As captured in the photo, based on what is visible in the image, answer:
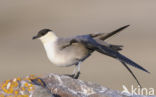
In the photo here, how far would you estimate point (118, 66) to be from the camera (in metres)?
21.9

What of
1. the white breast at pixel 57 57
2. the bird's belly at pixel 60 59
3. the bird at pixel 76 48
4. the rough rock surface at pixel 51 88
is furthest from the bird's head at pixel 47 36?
the rough rock surface at pixel 51 88

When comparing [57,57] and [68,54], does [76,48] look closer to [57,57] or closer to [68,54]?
[68,54]

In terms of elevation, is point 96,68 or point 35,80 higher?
point 35,80

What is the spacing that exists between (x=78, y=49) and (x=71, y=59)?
187mm

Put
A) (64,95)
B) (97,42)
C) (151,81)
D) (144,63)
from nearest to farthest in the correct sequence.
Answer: (64,95)
(97,42)
(151,81)
(144,63)

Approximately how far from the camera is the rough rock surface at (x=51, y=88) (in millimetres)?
8633

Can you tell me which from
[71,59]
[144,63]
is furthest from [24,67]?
[71,59]

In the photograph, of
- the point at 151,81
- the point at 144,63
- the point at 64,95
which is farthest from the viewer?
the point at 144,63

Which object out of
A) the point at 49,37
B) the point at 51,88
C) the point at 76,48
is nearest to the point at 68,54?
the point at 76,48

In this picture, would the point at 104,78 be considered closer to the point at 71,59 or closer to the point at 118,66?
the point at 118,66

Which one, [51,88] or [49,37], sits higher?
[49,37]

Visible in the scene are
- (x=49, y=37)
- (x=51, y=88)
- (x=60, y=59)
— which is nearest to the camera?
(x=51, y=88)

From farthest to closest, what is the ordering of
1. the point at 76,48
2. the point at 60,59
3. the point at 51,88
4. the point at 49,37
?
the point at 49,37
the point at 76,48
the point at 60,59
the point at 51,88

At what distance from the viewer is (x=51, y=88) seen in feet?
30.2
